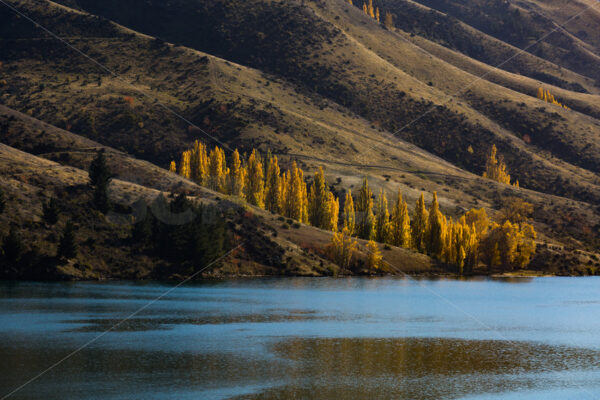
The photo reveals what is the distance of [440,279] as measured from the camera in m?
118

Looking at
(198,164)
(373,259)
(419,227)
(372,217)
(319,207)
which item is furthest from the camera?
(198,164)

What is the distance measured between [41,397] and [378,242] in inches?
4049

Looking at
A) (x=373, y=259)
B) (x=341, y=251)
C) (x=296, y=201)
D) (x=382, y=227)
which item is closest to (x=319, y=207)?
(x=296, y=201)

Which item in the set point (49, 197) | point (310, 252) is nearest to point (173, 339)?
point (49, 197)

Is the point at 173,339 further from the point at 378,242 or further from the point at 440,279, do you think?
the point at 378,242

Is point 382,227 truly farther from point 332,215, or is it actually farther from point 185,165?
point 185,165

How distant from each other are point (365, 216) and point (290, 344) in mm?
92369

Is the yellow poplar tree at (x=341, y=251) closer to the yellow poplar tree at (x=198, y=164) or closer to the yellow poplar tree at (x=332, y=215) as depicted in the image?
the yellow poplar tree at (x=332, y=215)

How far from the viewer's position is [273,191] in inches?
5773

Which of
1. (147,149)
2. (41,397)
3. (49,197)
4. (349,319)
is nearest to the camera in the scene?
(41,397)

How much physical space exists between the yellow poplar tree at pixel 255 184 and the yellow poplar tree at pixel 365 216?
2064 cm

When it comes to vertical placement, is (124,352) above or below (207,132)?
below

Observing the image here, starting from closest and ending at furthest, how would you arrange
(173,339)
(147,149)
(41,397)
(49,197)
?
1. (41,397)
2. (173,339)
3. (49,197)
4. (147,149)

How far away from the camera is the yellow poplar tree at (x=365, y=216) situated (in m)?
138
